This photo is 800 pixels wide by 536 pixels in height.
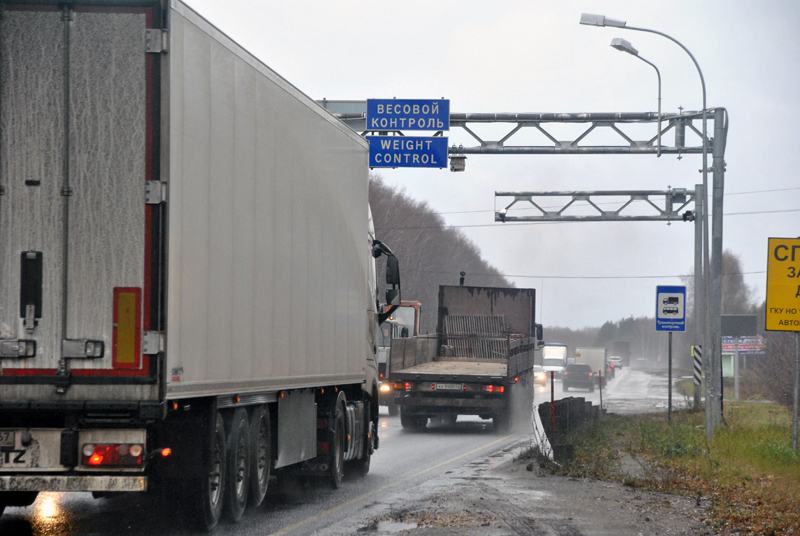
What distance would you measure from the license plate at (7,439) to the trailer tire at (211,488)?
1436mm

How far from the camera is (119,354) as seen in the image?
280 inches

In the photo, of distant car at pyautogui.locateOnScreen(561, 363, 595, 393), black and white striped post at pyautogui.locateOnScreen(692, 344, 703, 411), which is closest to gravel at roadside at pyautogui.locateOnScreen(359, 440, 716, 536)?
black and white striped post at pyautogui.locateOnScreen(692, 344, 703, 411)

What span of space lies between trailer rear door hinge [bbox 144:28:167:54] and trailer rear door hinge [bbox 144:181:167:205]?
916 mm

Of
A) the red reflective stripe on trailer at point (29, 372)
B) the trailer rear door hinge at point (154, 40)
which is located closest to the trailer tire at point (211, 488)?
the red reflective stripe on trailer at point (29, 372)

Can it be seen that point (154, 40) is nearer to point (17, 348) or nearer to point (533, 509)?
point (17, 348)

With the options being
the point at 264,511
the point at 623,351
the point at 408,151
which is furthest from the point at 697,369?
the point at 623,351

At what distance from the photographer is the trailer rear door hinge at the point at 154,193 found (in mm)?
7207

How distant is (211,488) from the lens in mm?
8383

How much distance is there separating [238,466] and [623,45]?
15.0 meters

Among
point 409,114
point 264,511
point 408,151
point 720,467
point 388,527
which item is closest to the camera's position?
point 388,527

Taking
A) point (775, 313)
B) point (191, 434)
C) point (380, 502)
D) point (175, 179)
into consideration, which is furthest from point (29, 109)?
point (775, 313)

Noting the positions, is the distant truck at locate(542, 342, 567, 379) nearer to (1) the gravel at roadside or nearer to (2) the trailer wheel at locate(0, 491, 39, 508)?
(1) the gravel at roadside

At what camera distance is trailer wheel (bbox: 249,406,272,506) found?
9.45m

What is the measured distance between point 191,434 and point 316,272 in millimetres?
3119
